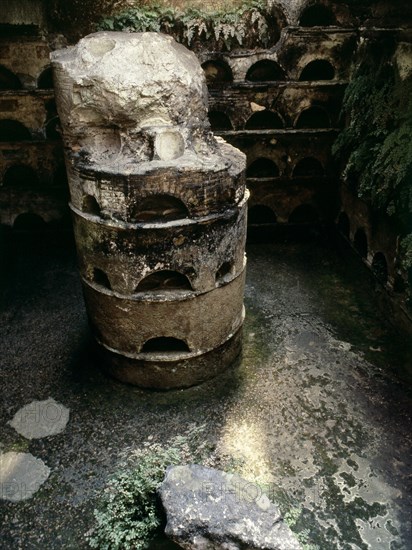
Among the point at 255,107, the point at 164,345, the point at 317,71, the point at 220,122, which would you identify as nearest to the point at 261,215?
the point at 220,122

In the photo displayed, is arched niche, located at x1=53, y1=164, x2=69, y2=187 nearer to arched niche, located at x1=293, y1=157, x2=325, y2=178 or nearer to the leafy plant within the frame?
arched niche, located at x1=293, y1=157, x2=325, y2=178

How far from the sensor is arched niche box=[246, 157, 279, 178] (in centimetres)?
1111

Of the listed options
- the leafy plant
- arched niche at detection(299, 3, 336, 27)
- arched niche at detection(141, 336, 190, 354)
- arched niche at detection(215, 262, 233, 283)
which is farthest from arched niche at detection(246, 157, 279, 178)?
the leafy plant

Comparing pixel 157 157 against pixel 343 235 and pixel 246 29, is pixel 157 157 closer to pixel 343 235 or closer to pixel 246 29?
pixel 246 29

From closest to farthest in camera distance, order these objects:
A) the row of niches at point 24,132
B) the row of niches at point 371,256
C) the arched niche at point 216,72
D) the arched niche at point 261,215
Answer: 1. the row of niches at point 371,256
2. the arched niche at point 216,72
3. the row of niches at point 24,132
4. the arched niche at point 261,215

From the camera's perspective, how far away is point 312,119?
1090 cm

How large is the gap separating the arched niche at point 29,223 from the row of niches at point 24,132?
70.1 inches

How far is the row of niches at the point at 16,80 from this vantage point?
973cm

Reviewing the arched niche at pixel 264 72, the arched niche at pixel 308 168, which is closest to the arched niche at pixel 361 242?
the arched niche at pixel 308 168

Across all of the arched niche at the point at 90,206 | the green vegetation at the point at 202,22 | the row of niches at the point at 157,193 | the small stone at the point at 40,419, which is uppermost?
the green vegetation at the point at 202,22

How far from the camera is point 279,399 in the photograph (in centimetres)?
686

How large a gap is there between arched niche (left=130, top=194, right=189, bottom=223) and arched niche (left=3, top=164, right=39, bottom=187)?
5886 mm

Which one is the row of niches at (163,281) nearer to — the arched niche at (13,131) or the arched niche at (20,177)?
the arched niche at (20,177)

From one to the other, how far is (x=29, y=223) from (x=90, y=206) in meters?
6.00
